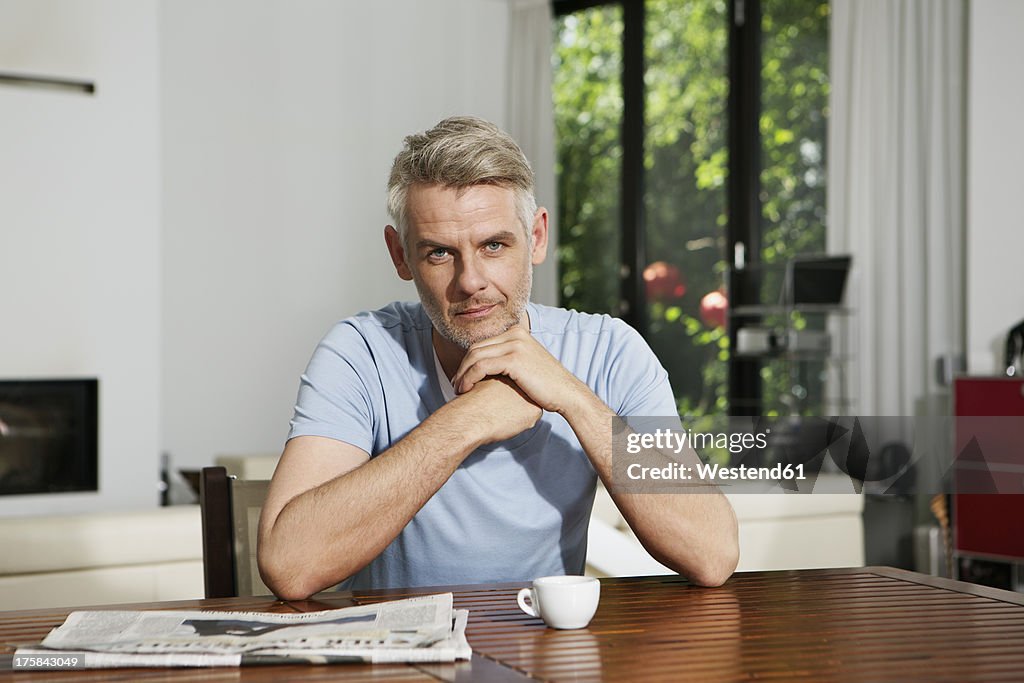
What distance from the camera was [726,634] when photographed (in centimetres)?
116

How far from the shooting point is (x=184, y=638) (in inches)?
42.5

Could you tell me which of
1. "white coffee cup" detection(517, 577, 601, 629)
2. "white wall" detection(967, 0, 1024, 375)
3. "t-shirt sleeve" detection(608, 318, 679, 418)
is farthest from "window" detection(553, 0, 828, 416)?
"white coffee cup" detection(517, 577, 601, 629)

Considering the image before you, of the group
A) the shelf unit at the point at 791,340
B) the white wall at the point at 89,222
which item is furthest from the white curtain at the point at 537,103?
the white wall at the point at 89,222

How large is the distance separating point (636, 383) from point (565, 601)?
629mm

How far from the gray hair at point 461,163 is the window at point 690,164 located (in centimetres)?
417

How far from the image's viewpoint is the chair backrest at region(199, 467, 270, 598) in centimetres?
161

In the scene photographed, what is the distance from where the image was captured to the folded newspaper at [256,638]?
40.4 inches

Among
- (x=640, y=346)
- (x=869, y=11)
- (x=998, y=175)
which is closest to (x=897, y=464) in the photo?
(x=998, y=175)

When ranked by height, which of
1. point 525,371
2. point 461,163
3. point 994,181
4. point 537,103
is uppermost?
point 537,103

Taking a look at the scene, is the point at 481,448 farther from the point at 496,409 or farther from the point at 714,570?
the point at 714,570

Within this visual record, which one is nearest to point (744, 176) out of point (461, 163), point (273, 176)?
point (273, 176)

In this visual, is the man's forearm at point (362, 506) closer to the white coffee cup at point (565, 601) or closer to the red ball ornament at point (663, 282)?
the white coffee cup at point (565, 601)

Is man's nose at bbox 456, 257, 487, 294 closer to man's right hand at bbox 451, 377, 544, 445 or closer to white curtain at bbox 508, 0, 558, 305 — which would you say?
man's right hand at bbox 451, 377, 544, 445

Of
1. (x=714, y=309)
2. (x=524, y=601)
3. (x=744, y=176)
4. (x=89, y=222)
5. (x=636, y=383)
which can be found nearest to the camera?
(x=524, y=601)
